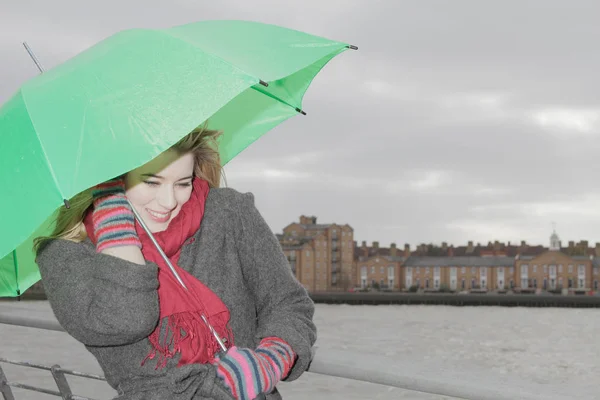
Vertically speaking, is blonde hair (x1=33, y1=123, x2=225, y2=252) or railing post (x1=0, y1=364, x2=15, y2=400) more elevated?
blonde hair (x1=33, y1=123, x2=225, y2=252)

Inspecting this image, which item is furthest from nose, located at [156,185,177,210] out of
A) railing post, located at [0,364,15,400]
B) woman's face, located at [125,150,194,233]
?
railing post, located at [0,364,15,400]

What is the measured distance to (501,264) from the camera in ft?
351

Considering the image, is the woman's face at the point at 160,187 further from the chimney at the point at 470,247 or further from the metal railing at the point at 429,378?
the chimney at the point at 470,247

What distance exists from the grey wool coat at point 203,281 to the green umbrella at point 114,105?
0.14m

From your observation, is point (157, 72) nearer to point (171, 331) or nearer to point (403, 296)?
point (171, 331)

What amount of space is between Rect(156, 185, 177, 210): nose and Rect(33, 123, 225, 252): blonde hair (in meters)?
0.08

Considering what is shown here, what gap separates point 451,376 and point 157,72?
0.85m

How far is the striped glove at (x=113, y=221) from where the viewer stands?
5.36ft

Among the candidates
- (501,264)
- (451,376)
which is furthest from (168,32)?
(501,264)

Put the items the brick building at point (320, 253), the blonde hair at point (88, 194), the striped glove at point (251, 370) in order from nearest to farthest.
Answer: the striped glove at point (251, 370) < the blonde hair at point (88, 194) < the brick building at point (320, 253)

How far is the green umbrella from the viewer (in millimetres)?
1611

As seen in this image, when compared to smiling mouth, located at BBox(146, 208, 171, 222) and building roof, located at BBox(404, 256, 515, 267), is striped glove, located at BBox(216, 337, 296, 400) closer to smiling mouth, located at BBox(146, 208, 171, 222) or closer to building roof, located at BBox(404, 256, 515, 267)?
smiling mouth, located at BBox(146, 208, 171, 222)

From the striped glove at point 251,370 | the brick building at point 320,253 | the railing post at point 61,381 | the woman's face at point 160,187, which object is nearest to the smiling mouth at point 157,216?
the woman's face at point 160,187

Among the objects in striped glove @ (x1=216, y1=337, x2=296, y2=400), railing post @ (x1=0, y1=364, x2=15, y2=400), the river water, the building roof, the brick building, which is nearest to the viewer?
striped glove @ (x1=216, y1=337, x2=296, y2=400)
